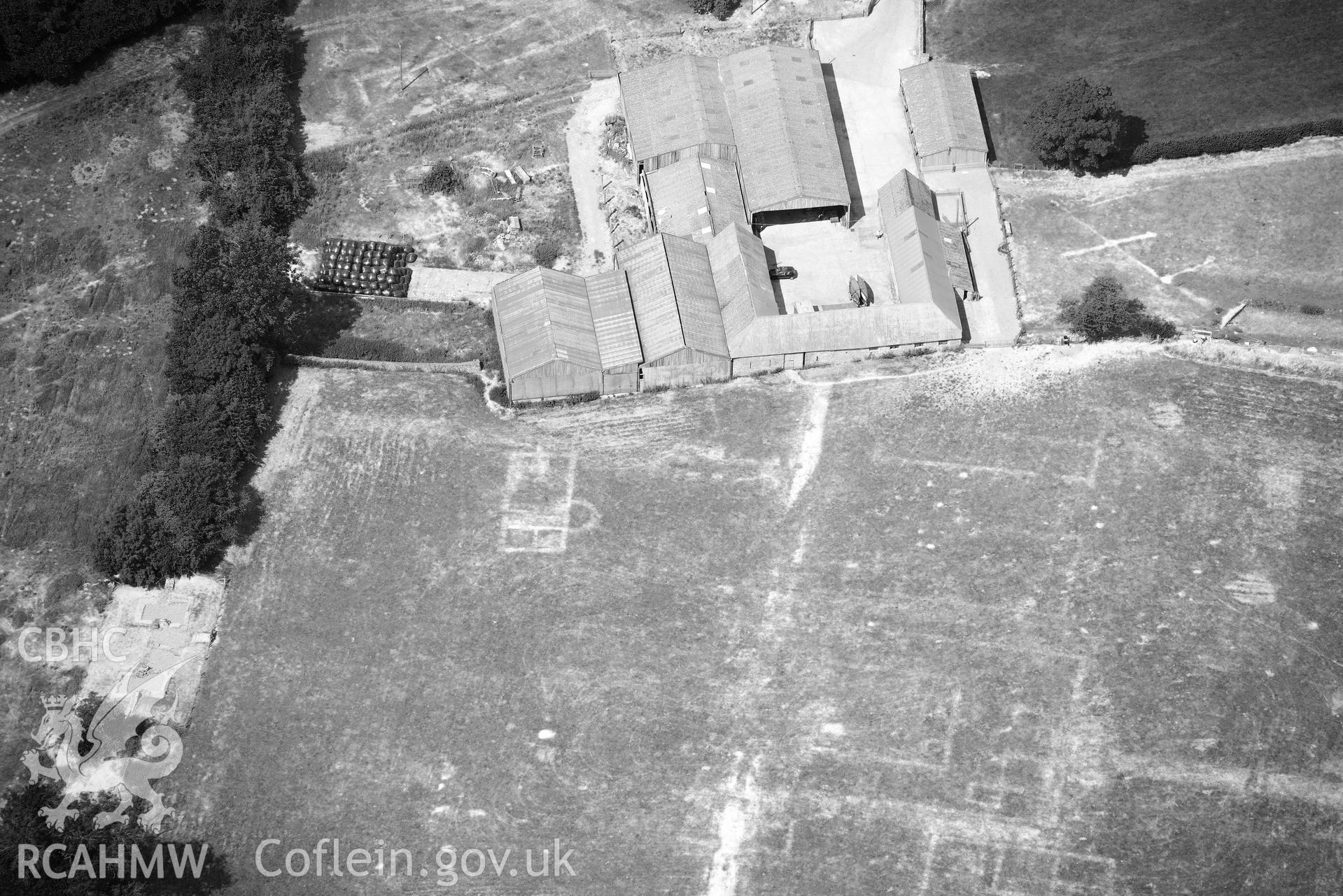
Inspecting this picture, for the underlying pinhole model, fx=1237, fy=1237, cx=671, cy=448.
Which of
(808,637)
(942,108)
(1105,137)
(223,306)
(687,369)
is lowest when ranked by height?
→ (808,637)

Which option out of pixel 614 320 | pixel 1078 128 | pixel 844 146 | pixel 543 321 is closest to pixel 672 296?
pixel 614 320

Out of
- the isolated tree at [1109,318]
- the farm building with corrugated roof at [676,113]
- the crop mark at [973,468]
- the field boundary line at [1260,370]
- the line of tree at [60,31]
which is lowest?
the field boundary line at [1260,370]

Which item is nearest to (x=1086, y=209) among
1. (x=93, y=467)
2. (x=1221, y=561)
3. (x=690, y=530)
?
(x=1221, y=561)

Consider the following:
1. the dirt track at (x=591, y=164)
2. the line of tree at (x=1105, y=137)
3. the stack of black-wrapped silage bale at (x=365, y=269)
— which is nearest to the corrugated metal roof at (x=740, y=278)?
the dirt track at (x=591, y=164)

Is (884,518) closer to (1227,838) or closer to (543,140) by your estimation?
(1227,838)

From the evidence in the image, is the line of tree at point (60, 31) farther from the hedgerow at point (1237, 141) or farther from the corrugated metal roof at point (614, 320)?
the hedgerow at point (1237, 141)

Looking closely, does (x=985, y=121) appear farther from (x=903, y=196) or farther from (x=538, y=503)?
(x=538, y=503)
